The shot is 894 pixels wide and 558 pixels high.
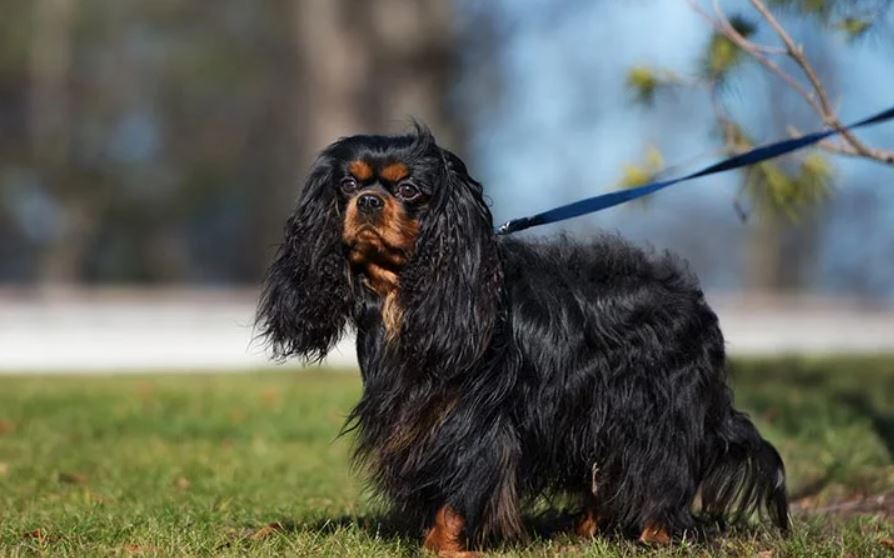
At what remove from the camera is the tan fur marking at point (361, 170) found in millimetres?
4902

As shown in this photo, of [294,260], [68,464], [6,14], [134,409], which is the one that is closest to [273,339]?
[294,260]

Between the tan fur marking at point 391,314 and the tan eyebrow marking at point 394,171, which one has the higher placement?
the tan eyebrow marking at point 394,171

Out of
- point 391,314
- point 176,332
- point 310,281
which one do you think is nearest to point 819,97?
point 391,314

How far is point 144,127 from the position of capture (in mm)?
43344

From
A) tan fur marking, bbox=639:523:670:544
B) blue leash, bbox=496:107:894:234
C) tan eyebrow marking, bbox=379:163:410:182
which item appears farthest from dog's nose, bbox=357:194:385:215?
tan fur marking, bbox=639:523:670:544

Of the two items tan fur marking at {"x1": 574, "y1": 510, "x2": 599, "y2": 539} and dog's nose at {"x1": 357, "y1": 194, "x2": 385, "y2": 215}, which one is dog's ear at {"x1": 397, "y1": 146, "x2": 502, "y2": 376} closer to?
dog's nose at {"x1": 357, "y1": 194, "x2": 385, "y2": 215}

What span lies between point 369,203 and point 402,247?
0.68 ft

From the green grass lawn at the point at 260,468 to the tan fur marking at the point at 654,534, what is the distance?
13cm

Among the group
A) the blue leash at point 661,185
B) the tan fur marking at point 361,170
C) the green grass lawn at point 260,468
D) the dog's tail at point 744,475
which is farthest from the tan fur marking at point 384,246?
the dog's tail at point 744,475

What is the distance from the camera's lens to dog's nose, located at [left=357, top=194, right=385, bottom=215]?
15.8ft

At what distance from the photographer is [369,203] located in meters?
4.81

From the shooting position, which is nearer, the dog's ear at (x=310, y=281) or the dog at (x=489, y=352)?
the dog at (x=489, y=352)

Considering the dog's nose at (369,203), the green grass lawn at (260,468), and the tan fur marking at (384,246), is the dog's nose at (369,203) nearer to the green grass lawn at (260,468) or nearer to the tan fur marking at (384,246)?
the tan fur marking at (384,246)

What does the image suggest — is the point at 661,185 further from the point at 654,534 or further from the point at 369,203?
the point at 369,203
